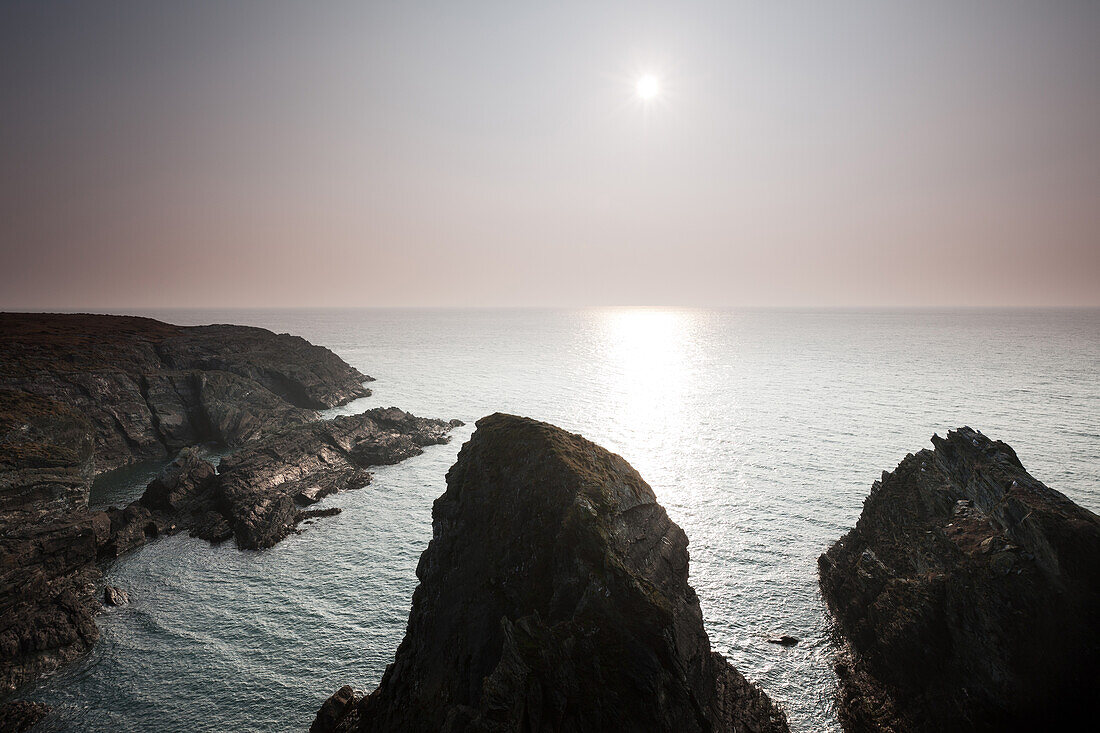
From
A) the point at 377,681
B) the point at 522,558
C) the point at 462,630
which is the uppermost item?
the point at 522,558

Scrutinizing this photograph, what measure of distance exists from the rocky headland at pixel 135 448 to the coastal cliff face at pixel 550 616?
19472 mm

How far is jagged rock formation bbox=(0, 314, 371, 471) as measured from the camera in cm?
5034

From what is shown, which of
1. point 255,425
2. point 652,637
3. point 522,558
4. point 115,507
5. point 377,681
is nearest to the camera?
point 652,637

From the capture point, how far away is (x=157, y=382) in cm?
5753

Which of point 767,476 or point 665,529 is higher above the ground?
point 665,529

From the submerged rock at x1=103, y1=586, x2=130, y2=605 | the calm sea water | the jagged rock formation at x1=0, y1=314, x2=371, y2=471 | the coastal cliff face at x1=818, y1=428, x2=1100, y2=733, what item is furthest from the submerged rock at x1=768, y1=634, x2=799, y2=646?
the jagged rock formation at x1=0, y1=314, x2=371, y2=471

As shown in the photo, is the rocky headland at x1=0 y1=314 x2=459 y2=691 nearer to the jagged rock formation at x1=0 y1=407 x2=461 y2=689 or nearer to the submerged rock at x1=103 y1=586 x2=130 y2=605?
the jagged rock formation at x1=0 y1=407 x2=461 y2=689

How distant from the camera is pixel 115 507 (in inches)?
1426

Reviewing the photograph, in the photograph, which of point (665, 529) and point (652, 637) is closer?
point (652, 637)

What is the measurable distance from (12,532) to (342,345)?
6183 inches

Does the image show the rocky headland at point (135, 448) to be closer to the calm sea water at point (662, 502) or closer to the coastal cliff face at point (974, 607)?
the calm sea water at point (662, 502)

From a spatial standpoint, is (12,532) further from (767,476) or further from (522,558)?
(767,476)

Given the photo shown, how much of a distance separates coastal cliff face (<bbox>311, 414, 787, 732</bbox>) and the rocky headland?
19472 mm

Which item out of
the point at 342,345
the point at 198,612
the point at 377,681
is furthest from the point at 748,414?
the point at 342,345
